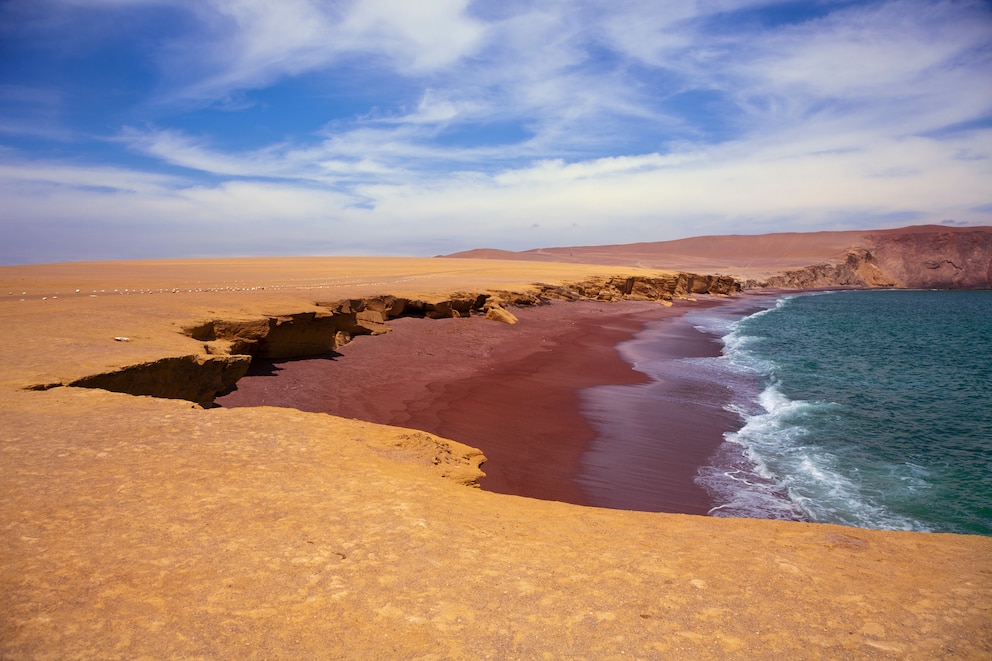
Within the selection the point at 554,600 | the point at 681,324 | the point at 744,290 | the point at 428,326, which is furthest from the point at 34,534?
the point at 744,290

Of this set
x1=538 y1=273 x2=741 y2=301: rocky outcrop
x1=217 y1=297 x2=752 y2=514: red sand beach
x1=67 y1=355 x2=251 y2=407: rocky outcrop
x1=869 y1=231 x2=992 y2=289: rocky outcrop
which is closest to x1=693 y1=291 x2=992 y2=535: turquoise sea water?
x1=217 y1=297 x2=752 y2=514: red sand beach

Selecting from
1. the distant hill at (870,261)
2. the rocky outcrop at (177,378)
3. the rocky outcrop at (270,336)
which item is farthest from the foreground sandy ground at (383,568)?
the distant hill at (870,261)

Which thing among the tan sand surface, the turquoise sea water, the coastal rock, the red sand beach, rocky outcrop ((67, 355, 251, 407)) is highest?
the tan sand surface

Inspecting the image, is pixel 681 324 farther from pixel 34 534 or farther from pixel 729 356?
pixel 34 534

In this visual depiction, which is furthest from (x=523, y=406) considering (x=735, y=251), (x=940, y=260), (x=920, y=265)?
(x=735, y=251)

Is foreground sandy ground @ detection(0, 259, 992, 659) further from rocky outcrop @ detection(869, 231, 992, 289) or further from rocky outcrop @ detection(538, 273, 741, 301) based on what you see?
rocky outcrop @ detection(869, 231, 992, 289)

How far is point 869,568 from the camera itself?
4.09 m

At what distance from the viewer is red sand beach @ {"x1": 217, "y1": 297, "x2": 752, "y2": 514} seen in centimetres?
872

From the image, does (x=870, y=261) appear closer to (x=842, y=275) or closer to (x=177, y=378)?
(x=842, y=275)

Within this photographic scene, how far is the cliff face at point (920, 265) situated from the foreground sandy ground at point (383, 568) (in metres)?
117

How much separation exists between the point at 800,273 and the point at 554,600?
380ft

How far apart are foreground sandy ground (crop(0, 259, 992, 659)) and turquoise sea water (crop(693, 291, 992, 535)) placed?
3.72 meters

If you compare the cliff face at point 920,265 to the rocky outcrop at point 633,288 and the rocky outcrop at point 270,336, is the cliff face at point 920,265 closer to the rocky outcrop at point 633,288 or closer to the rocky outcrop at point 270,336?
the rocky outcrop at point 633,288

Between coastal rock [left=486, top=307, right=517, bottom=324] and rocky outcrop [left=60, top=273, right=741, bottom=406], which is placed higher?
rocky outcrop [left=60, top=273, right=741, bottom=406]
